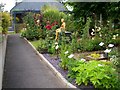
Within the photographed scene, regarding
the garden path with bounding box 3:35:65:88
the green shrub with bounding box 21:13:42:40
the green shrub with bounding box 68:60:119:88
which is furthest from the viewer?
the green shrub with bounding box 21:13:42:40

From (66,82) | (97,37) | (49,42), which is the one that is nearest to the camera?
(66,82)

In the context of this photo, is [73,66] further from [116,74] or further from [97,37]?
[97,37]

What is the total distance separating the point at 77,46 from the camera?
14.7 m

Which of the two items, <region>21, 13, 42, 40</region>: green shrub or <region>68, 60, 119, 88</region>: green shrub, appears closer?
<region>68, 60, 119, 88</region>: green shrub

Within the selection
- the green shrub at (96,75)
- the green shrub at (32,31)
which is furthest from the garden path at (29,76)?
the green shrub at (32,31)

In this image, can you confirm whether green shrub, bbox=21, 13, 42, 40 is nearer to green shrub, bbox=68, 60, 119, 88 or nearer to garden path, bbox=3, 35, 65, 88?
garden path, bbox=3, 35, 65, 88

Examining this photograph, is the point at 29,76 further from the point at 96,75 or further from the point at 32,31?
the point at 32,31

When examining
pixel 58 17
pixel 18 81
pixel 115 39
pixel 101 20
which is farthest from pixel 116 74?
pixel 58 17

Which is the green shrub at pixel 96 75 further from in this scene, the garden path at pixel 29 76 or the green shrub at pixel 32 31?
the green shrub at pixel 32 31

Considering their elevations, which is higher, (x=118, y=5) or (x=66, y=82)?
(x=118, y=5)

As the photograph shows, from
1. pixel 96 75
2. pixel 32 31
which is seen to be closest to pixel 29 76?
pixel 96 75

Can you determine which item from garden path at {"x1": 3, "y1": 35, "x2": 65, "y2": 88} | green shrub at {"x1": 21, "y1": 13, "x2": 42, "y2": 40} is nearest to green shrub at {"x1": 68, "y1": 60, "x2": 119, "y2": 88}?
garden path at {"x1": 3, "y1": 35, "x2": 65, "y2": 88}

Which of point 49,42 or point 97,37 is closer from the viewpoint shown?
point 97,37

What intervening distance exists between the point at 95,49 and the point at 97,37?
1148 millimetres
